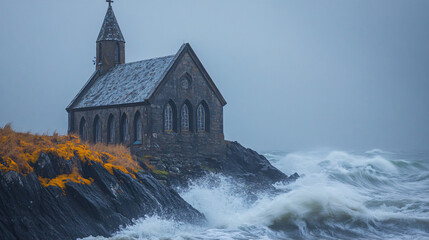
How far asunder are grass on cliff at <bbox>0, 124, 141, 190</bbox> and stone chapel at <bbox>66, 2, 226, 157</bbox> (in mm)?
7468

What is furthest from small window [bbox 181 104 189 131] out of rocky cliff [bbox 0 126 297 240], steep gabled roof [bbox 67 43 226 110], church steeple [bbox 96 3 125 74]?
church steeple [bbox 96 3 125 74]

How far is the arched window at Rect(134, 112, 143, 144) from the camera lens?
106 ft

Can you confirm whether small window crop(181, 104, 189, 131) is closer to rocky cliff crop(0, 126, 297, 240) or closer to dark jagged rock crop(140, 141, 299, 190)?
dark jagged rock crop(140, 141, 299, 190)

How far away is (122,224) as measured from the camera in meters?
19.8

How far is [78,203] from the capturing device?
19078mm

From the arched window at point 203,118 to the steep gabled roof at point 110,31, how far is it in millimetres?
10605

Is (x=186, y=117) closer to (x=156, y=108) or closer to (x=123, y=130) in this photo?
(x=156, y=108)

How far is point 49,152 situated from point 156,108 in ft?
39.7

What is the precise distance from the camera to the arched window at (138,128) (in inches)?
1269

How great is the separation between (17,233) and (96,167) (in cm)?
Answer: 504

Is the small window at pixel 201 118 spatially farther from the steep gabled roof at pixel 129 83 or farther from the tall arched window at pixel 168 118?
the tall arched window at pixel 168 118

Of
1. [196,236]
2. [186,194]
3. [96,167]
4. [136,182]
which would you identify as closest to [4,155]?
[96,167]

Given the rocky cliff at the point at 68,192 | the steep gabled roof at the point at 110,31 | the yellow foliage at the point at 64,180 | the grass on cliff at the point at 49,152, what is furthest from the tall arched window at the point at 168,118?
the yellow foliage at the point at 64,180

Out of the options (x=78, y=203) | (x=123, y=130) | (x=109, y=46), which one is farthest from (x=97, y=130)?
(x=78, y=203)
